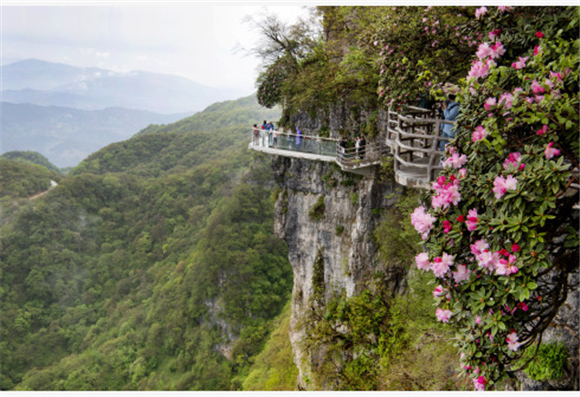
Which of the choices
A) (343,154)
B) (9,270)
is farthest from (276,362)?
(9,270)

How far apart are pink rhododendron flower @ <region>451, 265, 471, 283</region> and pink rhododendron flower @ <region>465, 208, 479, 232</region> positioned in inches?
14.1

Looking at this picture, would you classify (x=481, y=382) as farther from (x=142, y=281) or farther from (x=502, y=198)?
(x=142, y=281)

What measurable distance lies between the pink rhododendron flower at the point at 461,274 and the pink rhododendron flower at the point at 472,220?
1.17 feet

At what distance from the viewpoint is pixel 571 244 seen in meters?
3.11

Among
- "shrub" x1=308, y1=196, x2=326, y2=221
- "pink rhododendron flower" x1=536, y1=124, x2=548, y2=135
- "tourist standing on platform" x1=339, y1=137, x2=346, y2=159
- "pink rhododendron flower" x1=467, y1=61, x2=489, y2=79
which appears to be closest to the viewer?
"pink rhododendron flower" x1=536, y1=124, x2=548, y2=135

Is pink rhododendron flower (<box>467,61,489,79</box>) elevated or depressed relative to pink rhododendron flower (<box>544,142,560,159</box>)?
elevated

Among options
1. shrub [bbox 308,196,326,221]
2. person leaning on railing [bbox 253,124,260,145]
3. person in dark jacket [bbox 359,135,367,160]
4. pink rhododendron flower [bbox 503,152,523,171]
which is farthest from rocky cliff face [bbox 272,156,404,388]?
pink rhododendron flower [bbox 503,152,523,171]

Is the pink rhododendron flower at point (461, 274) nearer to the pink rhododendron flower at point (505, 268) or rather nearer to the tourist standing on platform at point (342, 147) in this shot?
the pink rhododendron flower at point (505, 268)

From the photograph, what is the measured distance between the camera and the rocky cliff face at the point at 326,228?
1230cm

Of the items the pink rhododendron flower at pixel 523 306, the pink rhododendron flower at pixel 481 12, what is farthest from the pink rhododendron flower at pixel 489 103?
the pink rhododendron flower at pixel 523 306

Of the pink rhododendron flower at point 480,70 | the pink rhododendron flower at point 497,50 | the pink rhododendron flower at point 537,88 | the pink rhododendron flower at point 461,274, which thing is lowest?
the pink rhododendron flower at point 461,274

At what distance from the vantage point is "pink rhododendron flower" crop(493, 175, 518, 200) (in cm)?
299

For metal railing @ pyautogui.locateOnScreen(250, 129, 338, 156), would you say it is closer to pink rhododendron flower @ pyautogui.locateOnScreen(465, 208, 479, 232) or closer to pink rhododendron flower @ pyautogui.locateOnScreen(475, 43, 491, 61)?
pink rhododendron flower @ pyautogui.locateOnScreen(475, 43, 491, 61)

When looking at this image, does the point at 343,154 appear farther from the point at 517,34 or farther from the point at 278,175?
the point at 517,34
